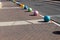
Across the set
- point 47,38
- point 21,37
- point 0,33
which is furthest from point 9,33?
point 47,38

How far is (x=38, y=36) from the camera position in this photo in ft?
33.2

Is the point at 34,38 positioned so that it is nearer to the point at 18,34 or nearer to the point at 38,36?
the point at 38,36

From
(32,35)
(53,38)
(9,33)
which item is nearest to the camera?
(53,38)

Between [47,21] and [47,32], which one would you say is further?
[47,21]

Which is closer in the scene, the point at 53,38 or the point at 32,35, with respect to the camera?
the point at 53,38

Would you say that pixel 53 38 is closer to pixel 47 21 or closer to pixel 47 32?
pixel 47 32

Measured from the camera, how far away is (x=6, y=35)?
415 inches

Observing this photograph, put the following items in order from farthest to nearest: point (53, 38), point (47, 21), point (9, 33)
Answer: point (47, 21)
point (9, 33)
point (53, 38)

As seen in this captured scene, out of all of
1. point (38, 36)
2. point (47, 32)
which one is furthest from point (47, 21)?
point (38, 36)

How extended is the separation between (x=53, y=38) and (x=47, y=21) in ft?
16.9

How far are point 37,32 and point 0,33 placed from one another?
73.4 inches

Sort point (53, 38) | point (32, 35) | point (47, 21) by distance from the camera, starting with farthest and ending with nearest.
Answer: point (47, 21) → point (32, 35) → point (53, 38)

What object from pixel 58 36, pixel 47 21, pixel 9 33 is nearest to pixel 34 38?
pixel 58 36

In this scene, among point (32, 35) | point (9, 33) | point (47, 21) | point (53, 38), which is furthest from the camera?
point (47, 21)
